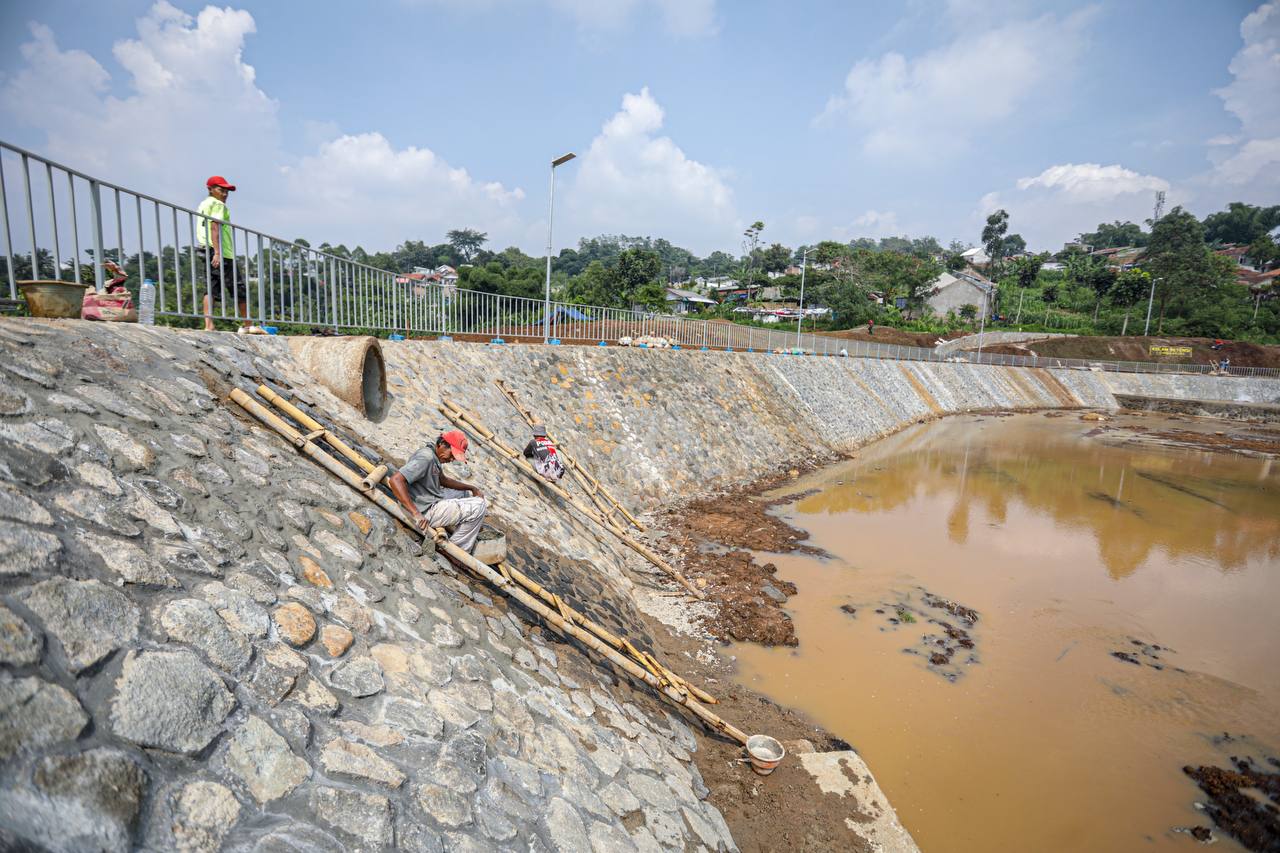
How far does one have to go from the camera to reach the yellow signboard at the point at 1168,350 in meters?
51.8

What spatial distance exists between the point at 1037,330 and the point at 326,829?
76.6 metres

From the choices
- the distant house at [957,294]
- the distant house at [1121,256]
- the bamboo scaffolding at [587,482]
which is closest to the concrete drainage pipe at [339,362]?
the bamboo scaffolding at [587,482]

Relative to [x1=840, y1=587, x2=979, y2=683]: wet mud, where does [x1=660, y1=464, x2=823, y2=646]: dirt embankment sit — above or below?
above

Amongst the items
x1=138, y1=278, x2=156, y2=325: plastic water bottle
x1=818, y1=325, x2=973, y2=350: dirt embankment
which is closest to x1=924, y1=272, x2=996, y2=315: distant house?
x1=818, y1=325, x2=973, y2=350: dirt embankment

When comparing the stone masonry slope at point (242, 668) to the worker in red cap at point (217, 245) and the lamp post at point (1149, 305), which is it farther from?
the lamp post at point (1149, 305)

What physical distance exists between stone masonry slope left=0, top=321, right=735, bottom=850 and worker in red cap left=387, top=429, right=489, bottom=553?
427 millimetres

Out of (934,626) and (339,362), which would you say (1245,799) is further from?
(339,362)

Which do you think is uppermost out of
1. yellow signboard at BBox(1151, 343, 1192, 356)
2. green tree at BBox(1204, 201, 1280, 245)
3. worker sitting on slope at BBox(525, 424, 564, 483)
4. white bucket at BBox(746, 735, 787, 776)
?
green tree at BBox(1204, 201, 1280, 245)

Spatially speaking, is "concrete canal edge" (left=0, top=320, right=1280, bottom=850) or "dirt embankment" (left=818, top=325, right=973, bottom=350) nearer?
"concrete canal edge" (left=0, top=320, right=1280, bottom=850)

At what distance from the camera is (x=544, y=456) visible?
9609mm

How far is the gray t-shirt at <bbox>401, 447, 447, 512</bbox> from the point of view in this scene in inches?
198

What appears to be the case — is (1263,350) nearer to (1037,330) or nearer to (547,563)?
(1037,330)

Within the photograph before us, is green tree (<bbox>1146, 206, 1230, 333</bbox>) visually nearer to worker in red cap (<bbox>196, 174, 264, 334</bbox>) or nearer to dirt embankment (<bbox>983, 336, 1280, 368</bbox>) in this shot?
dirt embankment (<bbox>983, 336, 1280, 368</bbox>)

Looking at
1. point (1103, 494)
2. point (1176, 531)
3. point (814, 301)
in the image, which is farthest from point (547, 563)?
point (814, 301)
